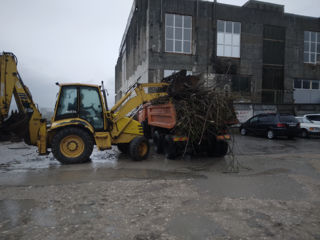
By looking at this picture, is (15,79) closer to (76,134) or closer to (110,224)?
(76,134)

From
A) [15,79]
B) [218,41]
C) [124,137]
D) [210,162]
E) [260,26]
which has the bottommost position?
[210,162]

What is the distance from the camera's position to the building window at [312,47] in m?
23.1

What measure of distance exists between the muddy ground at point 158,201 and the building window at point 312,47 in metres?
20.9

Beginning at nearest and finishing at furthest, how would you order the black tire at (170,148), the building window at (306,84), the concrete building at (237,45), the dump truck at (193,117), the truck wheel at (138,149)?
the dump truck at (193,117)
the truck wheel at (138,149)
the black tire at (170,148)
the concrete building at (237,45)
the building window at (306,84)

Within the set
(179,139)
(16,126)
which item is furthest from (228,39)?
(16,126)

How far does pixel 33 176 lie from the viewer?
578 cm

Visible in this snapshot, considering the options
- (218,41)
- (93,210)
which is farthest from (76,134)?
(218,41)

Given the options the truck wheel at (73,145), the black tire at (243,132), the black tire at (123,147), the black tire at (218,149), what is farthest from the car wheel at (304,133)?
the truck wheel at (73,145)

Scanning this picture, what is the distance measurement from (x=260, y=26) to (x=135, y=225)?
22.9 meters

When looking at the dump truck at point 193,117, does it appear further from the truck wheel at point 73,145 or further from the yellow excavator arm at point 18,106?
the yellow excavator arm at point 18,106

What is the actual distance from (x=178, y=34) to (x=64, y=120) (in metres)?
15.0

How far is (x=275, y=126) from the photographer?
1351 cm

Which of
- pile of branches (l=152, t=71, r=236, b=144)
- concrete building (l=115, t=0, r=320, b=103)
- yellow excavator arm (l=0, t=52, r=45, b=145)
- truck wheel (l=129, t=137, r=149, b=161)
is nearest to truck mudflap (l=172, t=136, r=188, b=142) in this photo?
pile of branches (l=152, t=71, r=236, b=144)

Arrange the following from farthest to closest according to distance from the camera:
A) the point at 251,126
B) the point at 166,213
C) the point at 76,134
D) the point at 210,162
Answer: the point at 251,126
the point at 210,162
the point at 76,134
the point at 166,213
